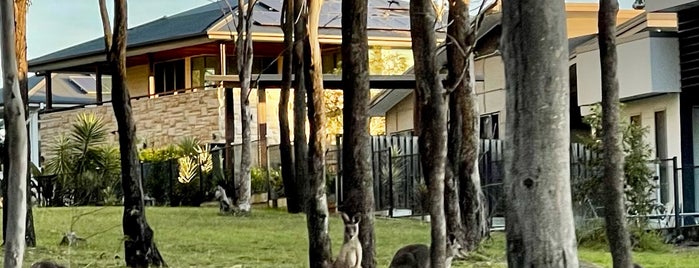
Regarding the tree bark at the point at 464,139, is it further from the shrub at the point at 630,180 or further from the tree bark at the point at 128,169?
the tree bark at the point at 128,169

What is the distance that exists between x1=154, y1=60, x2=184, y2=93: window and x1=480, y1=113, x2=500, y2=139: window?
40.3ft

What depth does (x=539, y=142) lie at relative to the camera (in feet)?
23.0

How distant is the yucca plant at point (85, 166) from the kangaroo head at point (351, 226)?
67.4ft

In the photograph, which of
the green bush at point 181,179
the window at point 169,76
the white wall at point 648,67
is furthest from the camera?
the window at point 169,76

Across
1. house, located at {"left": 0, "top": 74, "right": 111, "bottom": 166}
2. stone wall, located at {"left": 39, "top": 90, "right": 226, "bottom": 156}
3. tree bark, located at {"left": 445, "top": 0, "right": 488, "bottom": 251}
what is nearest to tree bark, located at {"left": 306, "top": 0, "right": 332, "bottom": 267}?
tree bark, located at {"left": 445, "top": 0, "right": 488, "bottom": 251}

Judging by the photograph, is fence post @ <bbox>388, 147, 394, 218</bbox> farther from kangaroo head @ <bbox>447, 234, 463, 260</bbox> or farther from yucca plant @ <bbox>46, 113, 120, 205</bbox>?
kangaroo head @ <bbox>447, 234, 463, 260</bbox>

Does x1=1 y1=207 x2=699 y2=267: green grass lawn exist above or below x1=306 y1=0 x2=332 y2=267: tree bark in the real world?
below

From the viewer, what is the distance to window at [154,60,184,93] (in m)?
43.7

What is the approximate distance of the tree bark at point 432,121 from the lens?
36.6 feet

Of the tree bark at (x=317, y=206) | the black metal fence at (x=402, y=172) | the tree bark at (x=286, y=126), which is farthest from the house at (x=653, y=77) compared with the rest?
the tree bark at (x=317, y=206)

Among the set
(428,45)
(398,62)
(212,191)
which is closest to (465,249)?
(428,45)

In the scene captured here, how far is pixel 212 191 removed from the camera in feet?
108

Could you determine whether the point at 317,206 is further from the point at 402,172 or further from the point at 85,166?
the point at 85,166

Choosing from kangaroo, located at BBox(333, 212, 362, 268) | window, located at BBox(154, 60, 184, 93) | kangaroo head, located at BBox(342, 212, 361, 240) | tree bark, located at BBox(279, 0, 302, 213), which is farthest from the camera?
window, located at BBox(154, 60, 184, 93)
